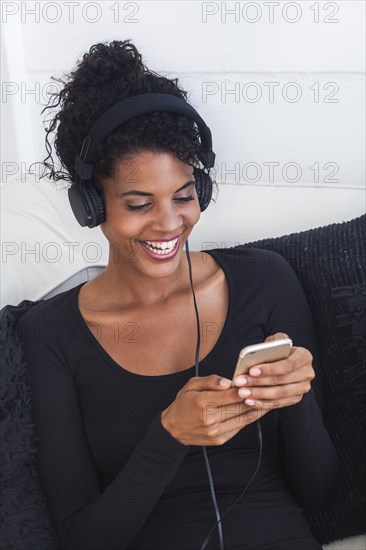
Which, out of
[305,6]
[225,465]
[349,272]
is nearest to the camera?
[225,465]

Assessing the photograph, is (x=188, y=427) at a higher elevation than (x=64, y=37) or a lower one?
lower

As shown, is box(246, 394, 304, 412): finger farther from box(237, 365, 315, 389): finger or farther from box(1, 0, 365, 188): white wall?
box(1, 0, 365, 188): white wall

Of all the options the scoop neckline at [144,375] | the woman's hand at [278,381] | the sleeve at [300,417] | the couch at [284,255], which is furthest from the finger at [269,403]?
the couch at [284,255]

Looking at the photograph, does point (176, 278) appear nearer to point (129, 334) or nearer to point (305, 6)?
point (129, 334)

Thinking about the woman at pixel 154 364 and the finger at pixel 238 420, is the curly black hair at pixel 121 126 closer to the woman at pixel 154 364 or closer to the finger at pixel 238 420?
the woman at pixel 154 364

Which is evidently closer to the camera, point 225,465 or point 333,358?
point 225,465

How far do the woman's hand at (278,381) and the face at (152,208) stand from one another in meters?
0.27

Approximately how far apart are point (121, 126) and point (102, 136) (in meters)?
0.03

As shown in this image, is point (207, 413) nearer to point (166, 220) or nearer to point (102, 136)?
point (166, 220)

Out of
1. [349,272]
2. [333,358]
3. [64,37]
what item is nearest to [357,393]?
[333,358]

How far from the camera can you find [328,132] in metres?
1.49

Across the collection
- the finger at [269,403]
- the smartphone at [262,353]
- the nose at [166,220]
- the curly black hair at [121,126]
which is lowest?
the finger at [269,403]

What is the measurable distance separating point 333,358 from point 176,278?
31cm

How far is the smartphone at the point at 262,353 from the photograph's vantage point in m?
0.79
